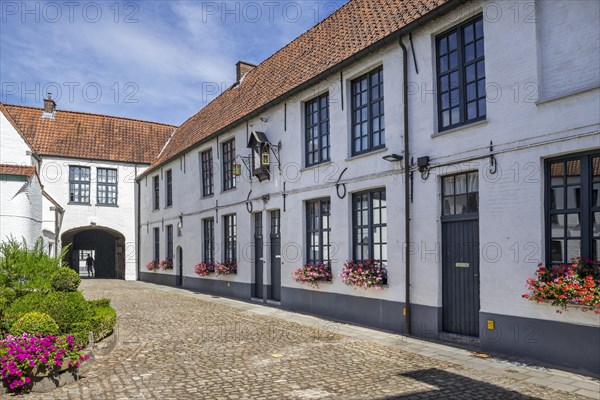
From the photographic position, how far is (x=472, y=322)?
28.5 ft

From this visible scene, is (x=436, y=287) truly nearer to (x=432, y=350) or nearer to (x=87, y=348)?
(x=432, y=350)

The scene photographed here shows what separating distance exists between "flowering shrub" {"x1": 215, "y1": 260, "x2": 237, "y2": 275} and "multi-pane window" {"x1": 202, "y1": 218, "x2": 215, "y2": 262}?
1.80 meters

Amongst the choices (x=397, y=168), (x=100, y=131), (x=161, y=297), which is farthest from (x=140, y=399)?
(x=100, y=131)

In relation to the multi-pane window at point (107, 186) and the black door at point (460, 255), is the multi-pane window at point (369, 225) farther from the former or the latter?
the multi-pane window at point (107, 186)

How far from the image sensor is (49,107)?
28656 mm

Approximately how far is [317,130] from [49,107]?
857 inches

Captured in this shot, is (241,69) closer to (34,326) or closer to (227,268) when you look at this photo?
(227,268)

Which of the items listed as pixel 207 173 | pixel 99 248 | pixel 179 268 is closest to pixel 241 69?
pixel 207 173

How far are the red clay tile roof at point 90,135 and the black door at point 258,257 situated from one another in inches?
618

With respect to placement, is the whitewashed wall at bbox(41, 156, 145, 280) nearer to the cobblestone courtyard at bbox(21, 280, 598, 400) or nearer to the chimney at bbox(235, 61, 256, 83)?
the chimney at bbox(235, 61, 256, 83)

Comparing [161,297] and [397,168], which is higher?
[397,168]

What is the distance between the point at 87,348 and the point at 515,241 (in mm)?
6972

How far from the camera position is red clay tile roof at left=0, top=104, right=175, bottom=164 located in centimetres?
2750

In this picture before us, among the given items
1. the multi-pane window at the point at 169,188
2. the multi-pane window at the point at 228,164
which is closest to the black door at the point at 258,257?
the multi-pane window at the point at 228,164
